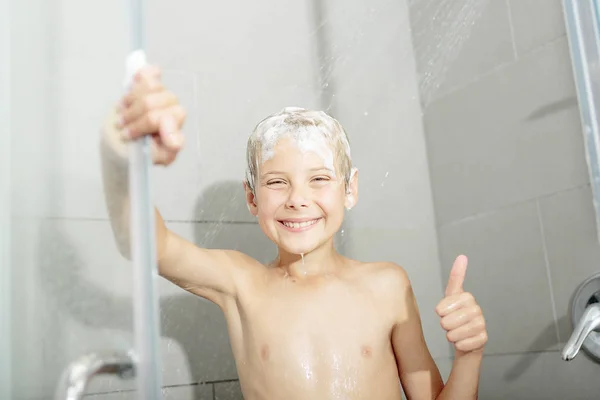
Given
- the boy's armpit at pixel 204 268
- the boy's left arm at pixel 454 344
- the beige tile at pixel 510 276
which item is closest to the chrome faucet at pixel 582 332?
the boy's left arm at pixel 454 344

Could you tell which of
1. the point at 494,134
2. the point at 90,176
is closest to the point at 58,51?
the point at 90,176

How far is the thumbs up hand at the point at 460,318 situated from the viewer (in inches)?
31.7

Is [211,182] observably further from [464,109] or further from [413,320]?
[464,109]

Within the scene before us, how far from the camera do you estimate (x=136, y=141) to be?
0.46m

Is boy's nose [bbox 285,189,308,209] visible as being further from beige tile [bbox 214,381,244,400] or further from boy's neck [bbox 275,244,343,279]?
beige tile [bbox 214,381,244,400]

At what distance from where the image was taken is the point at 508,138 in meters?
1.29

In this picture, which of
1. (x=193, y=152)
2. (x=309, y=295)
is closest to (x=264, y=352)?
(x=309, y=295)

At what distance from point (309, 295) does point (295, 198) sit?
152 millimetres

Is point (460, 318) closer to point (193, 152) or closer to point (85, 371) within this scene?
point (85, 371)

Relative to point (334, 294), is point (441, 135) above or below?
above

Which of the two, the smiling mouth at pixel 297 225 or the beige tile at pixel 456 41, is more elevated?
the beige tile at pixel 456 41

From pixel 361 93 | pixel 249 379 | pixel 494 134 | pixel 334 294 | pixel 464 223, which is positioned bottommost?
pixel 249 379

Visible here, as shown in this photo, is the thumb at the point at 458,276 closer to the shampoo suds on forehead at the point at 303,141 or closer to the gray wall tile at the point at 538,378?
the shampoo suds on forehead at the point at 303,141

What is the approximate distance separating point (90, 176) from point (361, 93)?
942 millimetres
